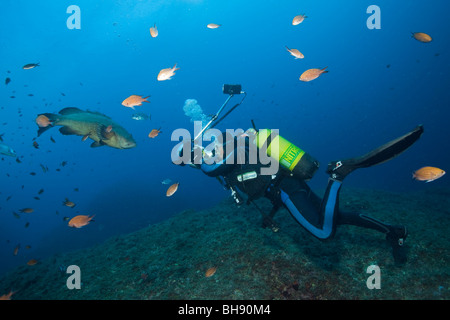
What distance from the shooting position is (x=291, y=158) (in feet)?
13.3

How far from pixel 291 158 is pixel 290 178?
1.68ft

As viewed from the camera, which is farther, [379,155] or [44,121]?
[379,155]

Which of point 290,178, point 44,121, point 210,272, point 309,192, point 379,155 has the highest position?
point 44,121

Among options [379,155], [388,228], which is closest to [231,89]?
[379,155]

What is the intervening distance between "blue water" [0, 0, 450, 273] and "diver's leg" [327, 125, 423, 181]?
20.6 m

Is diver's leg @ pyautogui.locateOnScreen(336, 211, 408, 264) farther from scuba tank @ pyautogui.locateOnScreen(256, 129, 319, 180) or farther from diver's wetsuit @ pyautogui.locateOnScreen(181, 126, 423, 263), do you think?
scuba tank @ pyautogui.locateOnScreen(256, 129, 319, 180)

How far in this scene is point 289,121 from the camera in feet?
332

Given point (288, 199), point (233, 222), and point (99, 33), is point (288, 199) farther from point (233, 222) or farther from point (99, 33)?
point (99, 33)

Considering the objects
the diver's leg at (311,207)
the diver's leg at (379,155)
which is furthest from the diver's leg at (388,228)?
the diver's leg at (379,155)

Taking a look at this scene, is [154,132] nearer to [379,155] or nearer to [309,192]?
[309,192]
